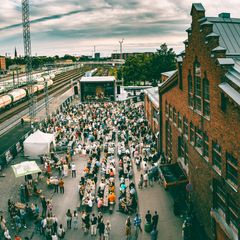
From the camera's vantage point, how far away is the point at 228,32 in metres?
21.7

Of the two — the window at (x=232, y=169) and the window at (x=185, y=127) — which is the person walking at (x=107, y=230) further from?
the window at (x=185, y=127)

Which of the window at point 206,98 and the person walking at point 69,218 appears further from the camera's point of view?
the person walking at point 69,218

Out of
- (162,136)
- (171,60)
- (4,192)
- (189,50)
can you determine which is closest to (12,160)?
(4,192)

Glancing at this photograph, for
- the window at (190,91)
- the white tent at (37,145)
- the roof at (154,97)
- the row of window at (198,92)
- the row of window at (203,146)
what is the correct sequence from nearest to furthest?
the row of window at (203,146)
the row of window at (198,92)
the window at (190,91)
the white tent at (37,145)
the roof at (154,97)

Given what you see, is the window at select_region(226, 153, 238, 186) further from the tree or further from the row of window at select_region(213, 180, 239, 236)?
the tree

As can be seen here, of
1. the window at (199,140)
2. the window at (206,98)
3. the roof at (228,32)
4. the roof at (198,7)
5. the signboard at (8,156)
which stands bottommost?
the signboard at (8,156)

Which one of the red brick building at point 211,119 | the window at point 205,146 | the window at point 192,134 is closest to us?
the red brick building at point 211,119

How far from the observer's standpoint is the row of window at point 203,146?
51.4 feet

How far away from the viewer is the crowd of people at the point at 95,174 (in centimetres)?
2117

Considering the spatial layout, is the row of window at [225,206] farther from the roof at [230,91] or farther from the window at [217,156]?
the roof at [230,91]

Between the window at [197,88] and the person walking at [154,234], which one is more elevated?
the window at [197,88]

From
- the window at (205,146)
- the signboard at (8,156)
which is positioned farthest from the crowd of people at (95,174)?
the window at (205,146)

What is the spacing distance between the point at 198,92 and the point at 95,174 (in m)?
12.4

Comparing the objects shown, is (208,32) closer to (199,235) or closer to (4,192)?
(199,235)
